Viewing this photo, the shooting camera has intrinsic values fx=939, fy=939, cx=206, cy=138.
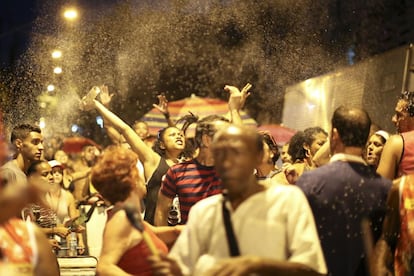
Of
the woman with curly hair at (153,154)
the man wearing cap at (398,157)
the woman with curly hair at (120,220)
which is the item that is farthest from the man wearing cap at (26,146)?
the man wearing cap at (398,157)

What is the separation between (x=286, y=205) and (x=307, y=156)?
13.2ft

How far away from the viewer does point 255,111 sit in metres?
25.6

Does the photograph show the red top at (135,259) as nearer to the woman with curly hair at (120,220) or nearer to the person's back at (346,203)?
the woman with curly hair at (120,220)

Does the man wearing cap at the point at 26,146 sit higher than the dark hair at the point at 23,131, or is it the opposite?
the dark hair at the point at 23,131

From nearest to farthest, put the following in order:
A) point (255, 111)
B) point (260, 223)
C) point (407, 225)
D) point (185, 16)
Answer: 1. point (260, 223)
2. point (407, 225)
3. point (185, 16)
4. point (255, 111)

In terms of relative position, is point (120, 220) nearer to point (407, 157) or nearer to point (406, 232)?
point (406, 232)

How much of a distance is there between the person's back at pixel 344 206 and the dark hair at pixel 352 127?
0.18m

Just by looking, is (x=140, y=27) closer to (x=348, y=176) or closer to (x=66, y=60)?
(x=66, y=60)

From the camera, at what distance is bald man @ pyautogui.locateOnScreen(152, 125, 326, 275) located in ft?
16.1

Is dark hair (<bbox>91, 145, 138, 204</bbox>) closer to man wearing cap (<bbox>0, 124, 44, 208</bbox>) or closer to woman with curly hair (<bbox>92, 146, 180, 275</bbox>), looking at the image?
woman with curly hair (<bbox>92, 146, 180, 275</bbox>)

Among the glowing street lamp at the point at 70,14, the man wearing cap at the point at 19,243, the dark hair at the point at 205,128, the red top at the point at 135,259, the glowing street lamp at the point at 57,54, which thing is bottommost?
the red top at the point at 135,259

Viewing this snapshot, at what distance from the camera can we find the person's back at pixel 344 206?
19.1ft

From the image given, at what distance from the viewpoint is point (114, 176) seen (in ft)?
18.5

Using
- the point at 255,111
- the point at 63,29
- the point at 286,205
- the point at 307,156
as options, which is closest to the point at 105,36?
the point at 63,29
